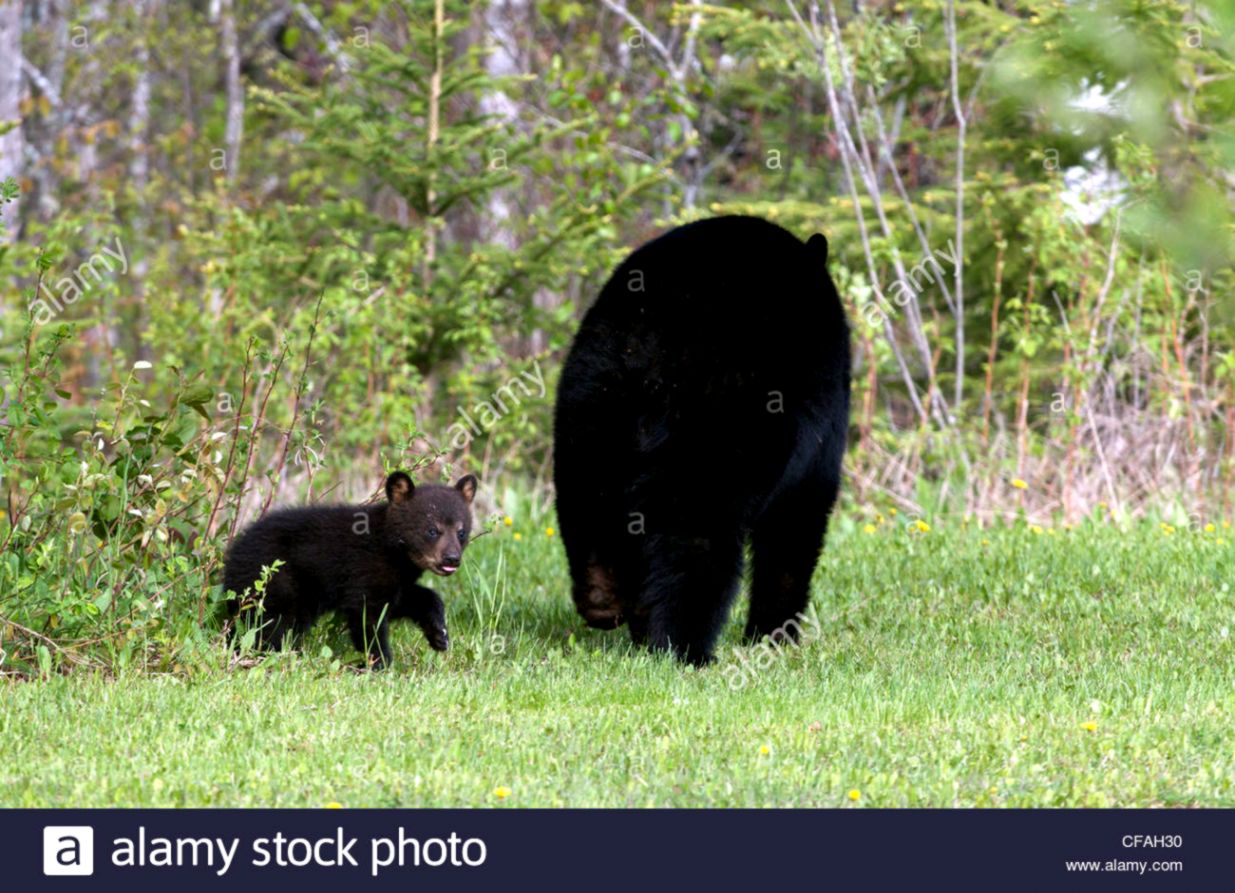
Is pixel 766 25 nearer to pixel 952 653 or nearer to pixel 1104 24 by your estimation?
pixel 1104 24

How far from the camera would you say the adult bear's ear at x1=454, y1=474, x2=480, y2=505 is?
620cm

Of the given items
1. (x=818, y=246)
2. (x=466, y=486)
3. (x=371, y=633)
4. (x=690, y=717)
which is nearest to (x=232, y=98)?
(x=466, y=486)

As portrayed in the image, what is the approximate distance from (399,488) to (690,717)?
60.8 inches

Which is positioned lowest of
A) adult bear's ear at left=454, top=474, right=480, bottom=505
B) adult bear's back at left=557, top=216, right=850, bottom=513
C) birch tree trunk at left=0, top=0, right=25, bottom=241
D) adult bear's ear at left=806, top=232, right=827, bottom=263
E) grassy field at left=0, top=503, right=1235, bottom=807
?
grassy field at left=0, top=503, right=1235, bottom=807

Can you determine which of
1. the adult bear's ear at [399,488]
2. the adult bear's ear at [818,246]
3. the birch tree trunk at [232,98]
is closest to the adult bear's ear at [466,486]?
the adult bear's ear at [399,488]

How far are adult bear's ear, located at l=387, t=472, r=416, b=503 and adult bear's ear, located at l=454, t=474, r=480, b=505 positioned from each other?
18 centimetres

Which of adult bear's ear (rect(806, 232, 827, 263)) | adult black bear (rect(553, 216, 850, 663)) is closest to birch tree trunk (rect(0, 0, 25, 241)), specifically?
adult black bear (rect(553, 216, 850, 663))

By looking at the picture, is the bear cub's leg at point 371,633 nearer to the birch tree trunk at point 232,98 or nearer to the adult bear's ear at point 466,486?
the adult bear's ear at point 466,486

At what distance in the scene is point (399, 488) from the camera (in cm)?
608

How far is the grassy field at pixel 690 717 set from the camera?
14.5 ft

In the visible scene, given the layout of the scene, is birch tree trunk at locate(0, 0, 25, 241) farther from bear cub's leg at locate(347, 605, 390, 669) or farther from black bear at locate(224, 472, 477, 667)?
bear cub's leg at locate(347, 605, 390, 669)

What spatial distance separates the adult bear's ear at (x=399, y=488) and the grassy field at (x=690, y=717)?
1.93 feet
